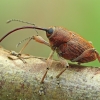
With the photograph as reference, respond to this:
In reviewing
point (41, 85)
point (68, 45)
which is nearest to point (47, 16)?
point (68, 45)

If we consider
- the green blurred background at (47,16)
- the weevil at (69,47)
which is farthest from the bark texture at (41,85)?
the green blurred background at (47,16)

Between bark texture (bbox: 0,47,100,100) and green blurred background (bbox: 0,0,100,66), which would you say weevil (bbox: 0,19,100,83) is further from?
green blurred background (bbox: 0,0,100,66)

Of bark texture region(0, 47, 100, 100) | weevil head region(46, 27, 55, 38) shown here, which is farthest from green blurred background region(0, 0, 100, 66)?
bark texture region(0, 47, 100, 100)

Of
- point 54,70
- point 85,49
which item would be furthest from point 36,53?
point 54,70

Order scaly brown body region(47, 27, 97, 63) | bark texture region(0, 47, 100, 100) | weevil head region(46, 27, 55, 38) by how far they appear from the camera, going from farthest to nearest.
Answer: scaly brown body region(47, 27, 97, 63)
weevil head region(46, 27, 55, 38)
bark texture region(0, 47, 100, 100)

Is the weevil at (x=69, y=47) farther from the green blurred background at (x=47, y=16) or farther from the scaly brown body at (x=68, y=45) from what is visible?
the green blurred background at (x=47, y=16)

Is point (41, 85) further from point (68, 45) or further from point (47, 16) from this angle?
point (47, 16)

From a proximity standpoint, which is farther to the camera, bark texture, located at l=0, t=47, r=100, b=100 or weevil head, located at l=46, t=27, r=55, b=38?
weevil head, located at l=46, t=27, r=55, b=38

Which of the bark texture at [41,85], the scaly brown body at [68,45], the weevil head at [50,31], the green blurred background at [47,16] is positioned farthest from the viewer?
the green blurred background at [47,16]
